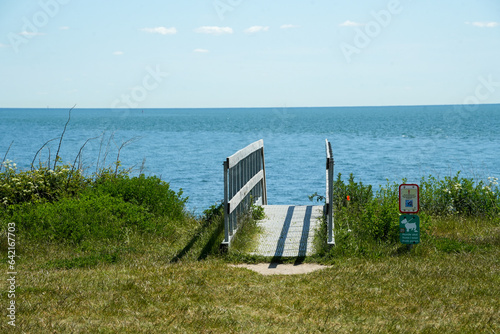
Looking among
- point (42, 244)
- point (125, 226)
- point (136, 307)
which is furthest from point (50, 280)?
point (125, 226)

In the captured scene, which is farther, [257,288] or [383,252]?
[383,252]

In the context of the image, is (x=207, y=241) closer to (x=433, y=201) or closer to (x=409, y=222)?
(x=409, y=222)

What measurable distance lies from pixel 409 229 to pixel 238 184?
2899mm

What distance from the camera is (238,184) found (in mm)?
9477

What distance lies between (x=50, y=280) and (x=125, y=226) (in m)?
2.97

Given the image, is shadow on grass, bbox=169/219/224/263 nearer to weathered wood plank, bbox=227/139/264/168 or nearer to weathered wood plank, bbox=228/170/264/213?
weathered wood plank, bbox=228/170/264/213

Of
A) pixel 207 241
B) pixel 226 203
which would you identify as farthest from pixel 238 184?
pixel 226 203

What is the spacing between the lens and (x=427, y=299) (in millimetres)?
6102

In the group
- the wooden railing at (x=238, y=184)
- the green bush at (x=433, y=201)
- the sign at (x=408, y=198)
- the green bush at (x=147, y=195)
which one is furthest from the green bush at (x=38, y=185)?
the sign at (x=408, y=198)

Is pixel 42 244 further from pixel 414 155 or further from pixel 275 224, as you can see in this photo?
pixel 414 155

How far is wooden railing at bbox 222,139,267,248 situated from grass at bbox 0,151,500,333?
288 mm

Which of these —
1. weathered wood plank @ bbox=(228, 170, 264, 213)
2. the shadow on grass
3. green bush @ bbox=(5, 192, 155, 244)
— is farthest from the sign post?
green bush @ bbox=(5, 192, 155, 244)

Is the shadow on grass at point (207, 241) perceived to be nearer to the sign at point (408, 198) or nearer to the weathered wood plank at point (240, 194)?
the weathered wood plank at point (240, 194)

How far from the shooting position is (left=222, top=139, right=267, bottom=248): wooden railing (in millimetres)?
8256
